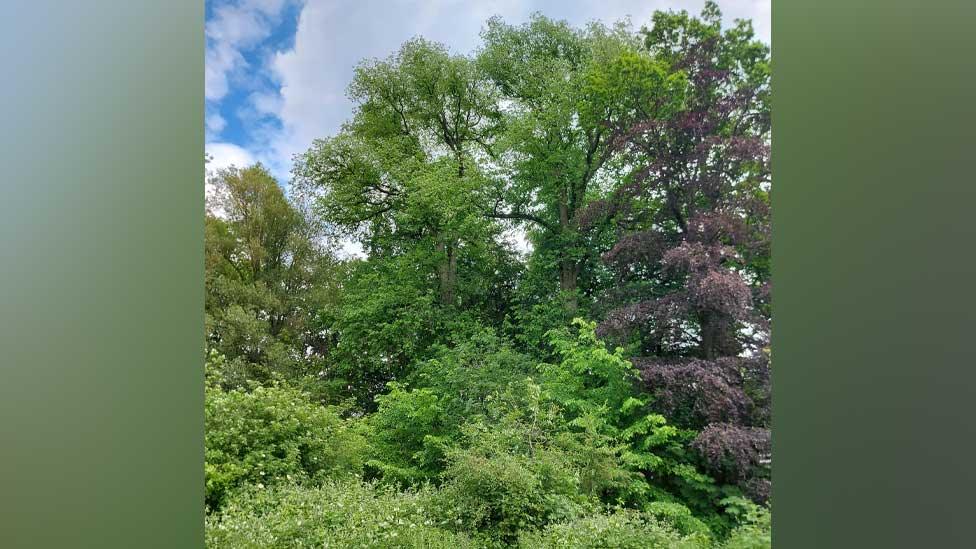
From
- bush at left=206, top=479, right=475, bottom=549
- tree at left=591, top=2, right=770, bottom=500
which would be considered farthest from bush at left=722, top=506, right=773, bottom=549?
bush at left=206, top=479, right=475, bottom=549

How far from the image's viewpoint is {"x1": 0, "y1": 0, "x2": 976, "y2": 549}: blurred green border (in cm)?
135

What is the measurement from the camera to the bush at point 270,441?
362cm

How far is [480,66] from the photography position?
4.62 m

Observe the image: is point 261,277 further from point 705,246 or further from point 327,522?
point 705,246

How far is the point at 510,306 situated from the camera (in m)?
4.45

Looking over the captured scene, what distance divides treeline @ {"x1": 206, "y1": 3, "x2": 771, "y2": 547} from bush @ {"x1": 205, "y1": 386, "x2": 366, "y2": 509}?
0.02 meters

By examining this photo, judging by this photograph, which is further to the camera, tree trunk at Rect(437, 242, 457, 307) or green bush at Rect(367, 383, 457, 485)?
tree trunk at Rect(437, 242, 457, 307)

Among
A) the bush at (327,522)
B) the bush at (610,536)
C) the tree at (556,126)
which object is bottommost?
the bush at (610,536)
